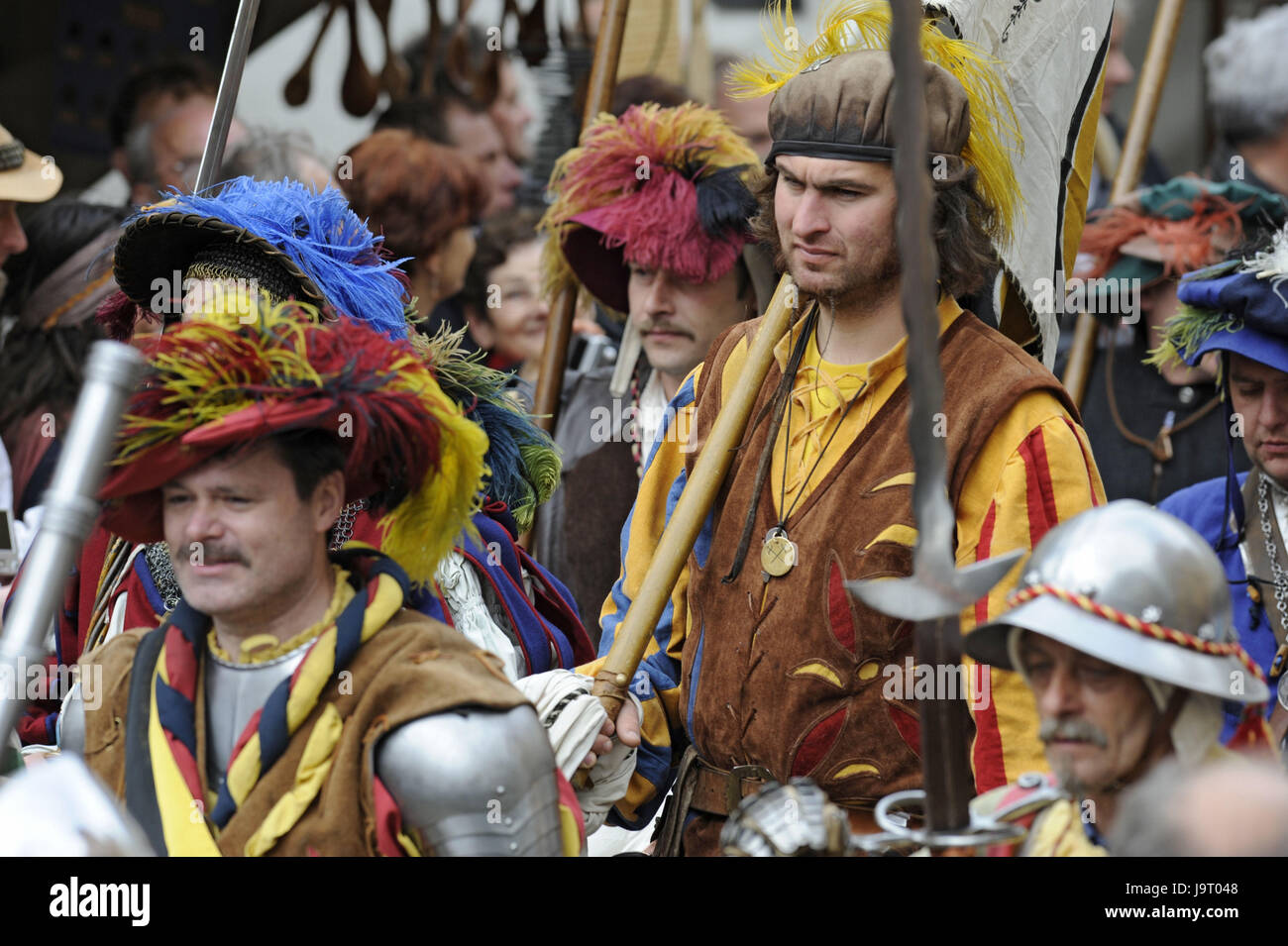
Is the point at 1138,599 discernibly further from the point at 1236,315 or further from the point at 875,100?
the point at 1236,315

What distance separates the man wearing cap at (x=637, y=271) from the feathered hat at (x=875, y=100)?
110 centimetres

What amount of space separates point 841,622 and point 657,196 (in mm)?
1968

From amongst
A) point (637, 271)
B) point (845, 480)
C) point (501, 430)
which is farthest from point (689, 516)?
point (637, 271)

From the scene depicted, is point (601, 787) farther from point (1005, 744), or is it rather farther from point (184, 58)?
point (184, 58)

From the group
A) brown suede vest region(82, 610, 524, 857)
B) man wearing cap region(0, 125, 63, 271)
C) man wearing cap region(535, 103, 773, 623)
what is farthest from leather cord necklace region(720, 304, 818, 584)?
man wearing cap region(0, 125, 63, 271)

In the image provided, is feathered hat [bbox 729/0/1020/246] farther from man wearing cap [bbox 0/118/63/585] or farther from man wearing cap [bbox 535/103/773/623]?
man wearing cap [bbox 0/118/63/585]

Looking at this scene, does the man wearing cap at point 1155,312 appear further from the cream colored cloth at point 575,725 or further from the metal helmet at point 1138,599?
the metal helmet at point 1138,599

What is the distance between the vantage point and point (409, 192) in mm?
6355

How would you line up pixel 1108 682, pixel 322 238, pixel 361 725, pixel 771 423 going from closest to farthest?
pixel 1108 682
pixel 361 725
pixel 771 423
pixel 322 238

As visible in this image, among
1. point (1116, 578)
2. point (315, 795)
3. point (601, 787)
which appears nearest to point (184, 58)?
point (601, 787)

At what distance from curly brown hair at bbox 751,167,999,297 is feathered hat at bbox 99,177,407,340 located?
1.12 metres

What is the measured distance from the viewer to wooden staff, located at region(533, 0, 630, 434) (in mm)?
5246

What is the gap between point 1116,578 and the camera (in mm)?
2322

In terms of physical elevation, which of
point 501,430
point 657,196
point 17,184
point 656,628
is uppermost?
point 17,184
